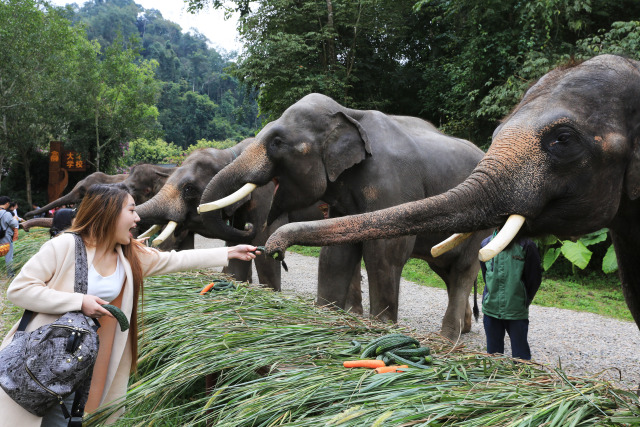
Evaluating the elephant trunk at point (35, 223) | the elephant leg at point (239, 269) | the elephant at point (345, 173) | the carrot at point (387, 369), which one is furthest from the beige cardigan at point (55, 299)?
the elephant trunk at point (35, 223)

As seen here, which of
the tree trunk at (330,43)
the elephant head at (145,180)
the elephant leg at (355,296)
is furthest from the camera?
the tree trunk at (330,43)

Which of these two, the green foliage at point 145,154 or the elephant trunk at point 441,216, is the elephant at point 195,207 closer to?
the elephant trunk at point 441,216

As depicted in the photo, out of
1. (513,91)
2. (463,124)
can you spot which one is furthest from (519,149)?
(463,124)

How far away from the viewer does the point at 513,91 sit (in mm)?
12992

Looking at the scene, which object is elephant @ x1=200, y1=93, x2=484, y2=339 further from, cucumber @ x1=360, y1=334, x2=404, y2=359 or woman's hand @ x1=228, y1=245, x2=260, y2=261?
cucumber @ x1=360, y1=334, x2=404, y2=359

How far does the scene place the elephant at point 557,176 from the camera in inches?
111

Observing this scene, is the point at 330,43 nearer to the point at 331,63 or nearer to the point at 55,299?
the point at 331,63

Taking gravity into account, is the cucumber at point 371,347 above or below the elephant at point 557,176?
below

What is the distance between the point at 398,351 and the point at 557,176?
1179mm

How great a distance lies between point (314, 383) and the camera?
269 cm

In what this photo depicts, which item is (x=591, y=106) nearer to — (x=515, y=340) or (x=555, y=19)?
(x=515, y=340)

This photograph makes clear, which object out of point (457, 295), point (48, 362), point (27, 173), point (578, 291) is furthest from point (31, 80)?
point (48, 362)

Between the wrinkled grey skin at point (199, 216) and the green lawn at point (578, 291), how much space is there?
5.63 m

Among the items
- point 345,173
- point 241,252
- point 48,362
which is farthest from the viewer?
point 345,173
